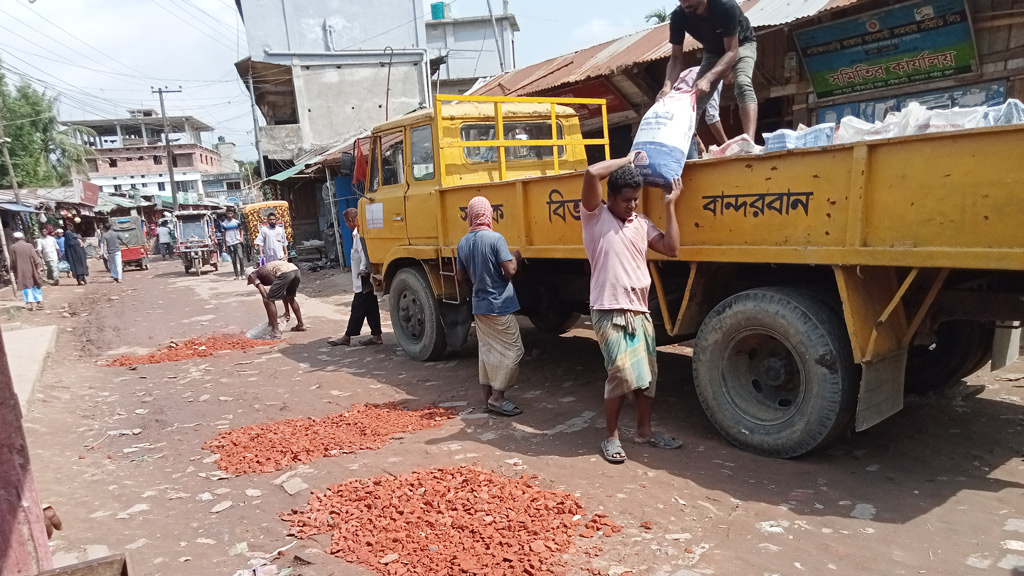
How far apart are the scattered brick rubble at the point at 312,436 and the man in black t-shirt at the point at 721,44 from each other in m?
2.95

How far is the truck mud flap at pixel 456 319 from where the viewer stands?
6371 mm

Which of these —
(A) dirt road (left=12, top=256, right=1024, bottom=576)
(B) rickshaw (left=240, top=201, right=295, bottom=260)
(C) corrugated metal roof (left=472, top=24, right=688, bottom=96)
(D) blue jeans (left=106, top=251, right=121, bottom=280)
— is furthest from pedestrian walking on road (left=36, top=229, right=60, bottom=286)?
(A) dirt road (left=12, top=256, right=1024, bottom=576)

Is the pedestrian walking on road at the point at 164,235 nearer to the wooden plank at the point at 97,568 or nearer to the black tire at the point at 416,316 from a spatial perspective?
the black tire at the point at 416,316

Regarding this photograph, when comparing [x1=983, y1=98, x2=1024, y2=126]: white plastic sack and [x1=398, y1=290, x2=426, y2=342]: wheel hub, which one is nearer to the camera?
[x1=983, y1=98, x2=1024, y2=126]: white plastic sack

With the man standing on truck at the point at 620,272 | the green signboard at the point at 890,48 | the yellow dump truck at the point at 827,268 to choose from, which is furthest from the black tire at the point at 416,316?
the green signboard at the point at 890,48

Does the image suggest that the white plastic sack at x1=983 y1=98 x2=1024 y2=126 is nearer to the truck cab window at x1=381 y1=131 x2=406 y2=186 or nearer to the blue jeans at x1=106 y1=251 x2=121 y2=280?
the truck cab window at x1=381 y1=131 x2=406 y2=186

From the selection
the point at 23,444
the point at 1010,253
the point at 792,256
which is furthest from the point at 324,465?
the point at 1010,253

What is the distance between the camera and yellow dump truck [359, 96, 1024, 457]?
2.74m

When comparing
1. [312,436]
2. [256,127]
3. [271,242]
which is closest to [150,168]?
[256,127]

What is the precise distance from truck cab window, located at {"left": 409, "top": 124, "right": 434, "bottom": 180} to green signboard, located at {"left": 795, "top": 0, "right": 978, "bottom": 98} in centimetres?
464

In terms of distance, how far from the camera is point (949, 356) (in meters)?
4.29

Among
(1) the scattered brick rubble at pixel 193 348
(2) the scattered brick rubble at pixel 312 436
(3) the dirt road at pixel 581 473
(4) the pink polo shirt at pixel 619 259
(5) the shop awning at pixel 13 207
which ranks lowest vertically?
(3) the dirt road at pixel 581 473

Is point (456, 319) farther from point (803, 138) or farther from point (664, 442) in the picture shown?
point (803, 138)

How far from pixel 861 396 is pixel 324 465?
121 inches
